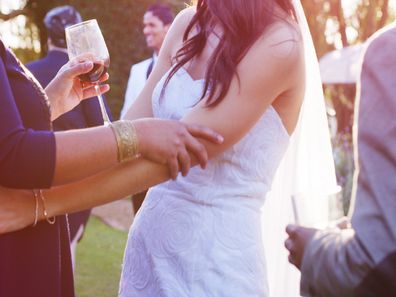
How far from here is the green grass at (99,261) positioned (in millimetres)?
8016

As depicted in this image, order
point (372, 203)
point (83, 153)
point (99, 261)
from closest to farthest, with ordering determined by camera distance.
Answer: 1. point (372, 203)
2. point (83, 153)
3. point (99, 261)

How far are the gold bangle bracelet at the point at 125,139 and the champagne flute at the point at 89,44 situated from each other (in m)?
0.56

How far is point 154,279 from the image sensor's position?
9.85 ft

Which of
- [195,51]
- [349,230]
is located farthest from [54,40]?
[349,230]

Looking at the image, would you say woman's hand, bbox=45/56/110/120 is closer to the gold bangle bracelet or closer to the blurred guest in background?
the gold bangle bracelet

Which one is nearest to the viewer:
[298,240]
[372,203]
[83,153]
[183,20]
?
[372,203]

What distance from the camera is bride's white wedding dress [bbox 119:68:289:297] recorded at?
294cm

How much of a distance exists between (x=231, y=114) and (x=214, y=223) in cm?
45

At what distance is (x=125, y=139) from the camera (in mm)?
2578

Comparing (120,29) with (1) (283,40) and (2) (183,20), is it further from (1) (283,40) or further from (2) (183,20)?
(1) (283,40)

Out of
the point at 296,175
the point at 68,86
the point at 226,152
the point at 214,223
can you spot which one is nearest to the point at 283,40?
the point at 226,152

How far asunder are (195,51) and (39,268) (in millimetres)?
1059

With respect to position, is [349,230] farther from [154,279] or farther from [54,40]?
[54,40]

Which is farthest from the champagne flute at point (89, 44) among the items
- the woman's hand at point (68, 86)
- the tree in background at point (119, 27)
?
the tree in background at point (119, 27)
